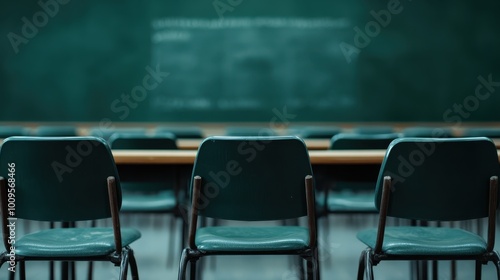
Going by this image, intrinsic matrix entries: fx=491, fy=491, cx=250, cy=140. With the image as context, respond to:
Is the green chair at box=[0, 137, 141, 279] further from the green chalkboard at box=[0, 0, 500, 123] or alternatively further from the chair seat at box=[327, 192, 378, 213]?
the green chalkboard at box=[0, 0, 500, 123]

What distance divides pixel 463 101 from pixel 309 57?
208 centimetres

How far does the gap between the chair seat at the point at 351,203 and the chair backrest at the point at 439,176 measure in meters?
1.05

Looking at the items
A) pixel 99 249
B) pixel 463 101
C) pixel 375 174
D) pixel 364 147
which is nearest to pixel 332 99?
pixel 463 101

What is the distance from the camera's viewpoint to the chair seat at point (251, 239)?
1641 mm

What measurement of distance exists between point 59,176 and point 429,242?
1.27 m

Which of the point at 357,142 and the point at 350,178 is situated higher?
the point at 357,142

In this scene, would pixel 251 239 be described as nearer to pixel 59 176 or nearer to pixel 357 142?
pixel 59 176

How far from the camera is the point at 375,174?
6.38ft

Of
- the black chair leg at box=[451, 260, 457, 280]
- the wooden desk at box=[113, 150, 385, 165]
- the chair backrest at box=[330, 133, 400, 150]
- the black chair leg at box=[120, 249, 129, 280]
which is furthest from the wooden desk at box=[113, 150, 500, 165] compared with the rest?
the black chair leg at box=[451, 260, 457, 280]

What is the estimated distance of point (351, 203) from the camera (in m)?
2.78

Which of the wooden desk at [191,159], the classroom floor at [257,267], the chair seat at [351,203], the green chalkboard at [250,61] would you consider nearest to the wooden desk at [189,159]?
the wooden desk at [191,159]

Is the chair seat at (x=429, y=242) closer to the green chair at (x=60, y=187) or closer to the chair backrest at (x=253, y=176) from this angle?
the chair backrest at (x=253, y=176)

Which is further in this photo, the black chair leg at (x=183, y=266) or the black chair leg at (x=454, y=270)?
the black chair leg at (x=454, y=270)

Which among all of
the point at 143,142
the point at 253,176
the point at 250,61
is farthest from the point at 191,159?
the point at 250,61
